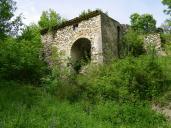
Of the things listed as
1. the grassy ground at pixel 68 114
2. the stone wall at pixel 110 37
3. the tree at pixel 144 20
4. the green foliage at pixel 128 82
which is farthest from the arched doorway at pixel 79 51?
the tree at pixel 144 20

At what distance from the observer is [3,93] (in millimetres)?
13516

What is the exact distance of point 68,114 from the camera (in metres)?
11.3

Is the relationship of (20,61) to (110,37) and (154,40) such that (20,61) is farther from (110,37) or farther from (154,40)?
(154,40)

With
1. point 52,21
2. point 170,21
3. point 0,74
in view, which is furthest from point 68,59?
point 52,21

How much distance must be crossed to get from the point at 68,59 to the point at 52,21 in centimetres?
1082

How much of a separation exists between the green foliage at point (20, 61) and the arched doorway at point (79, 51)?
207 cm

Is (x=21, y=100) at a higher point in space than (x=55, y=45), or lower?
lower

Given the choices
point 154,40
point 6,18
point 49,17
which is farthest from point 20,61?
point 49,17

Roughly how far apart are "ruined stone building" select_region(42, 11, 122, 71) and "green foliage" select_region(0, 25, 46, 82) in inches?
→ 96.2

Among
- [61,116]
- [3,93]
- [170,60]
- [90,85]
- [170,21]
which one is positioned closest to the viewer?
[61,116]

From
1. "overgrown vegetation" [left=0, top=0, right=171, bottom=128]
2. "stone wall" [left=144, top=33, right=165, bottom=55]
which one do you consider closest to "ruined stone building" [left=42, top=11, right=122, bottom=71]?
"overgrown vegetation" [left=0, top=0, right=171, bottom=128]

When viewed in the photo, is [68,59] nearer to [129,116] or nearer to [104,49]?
[104,49]

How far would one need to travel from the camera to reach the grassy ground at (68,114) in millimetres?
10203

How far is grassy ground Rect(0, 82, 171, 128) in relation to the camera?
33.5 feet
